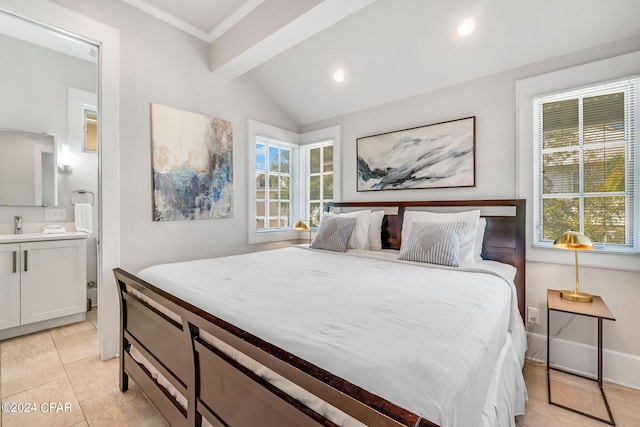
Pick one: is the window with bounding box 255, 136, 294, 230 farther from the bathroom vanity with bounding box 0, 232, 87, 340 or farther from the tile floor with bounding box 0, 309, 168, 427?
the tile floor with bounding box 0, 309, 168, 427

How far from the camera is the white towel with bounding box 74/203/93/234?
Result: 3.25 m

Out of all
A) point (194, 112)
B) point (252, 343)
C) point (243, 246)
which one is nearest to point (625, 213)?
point (252, 343)

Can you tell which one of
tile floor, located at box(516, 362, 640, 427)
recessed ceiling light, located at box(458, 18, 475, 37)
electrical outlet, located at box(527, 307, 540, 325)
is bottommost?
tile floor, located at box(516, 362, 640, 427)

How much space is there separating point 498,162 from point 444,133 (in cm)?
56

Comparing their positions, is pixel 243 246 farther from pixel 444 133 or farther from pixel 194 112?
pixel 444 133

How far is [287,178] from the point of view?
411cm

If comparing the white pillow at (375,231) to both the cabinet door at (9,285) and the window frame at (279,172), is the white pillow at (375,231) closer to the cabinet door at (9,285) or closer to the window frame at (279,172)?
the window frame at (279,172)

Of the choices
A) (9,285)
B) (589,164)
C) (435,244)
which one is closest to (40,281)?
(9,285)

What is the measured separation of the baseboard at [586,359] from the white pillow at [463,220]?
3.04 feet

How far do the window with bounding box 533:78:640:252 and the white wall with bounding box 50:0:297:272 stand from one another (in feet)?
9.71

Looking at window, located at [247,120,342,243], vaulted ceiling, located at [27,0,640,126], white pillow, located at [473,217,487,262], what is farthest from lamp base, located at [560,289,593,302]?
window, located at [247,120,342,243]

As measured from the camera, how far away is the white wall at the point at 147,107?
2402 mm

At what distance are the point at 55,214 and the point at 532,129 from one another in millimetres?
4801

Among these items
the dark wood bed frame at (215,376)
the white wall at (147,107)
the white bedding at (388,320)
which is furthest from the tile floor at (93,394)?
the white wall at (147,107)
